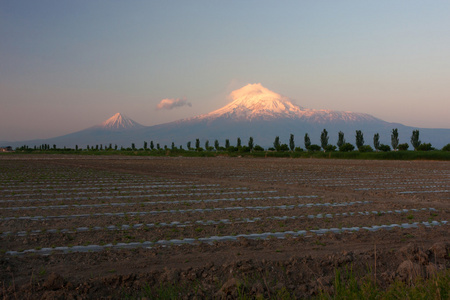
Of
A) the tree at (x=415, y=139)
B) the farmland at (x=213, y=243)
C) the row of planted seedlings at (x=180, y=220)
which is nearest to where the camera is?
the farmland at (x=213, y=243)

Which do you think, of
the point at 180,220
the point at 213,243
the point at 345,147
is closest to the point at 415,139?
the point at 345,147

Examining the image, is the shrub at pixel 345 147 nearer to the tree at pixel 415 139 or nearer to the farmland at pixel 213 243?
the tree at pixel 415 139

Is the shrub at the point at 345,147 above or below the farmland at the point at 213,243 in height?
above

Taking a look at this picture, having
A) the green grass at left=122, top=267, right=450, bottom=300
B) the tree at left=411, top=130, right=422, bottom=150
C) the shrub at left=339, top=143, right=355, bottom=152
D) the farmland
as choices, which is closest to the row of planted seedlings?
the farmland

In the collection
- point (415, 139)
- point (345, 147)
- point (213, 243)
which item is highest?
point (415, 139)

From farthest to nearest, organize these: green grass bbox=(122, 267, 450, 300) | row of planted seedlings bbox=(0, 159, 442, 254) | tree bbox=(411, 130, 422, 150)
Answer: tree bbox=(411, 130, 422, 150)
row of planted seedlings bbox=(0, 159, 442, 254)
green grass bbox=(122, 267, 450, 300)

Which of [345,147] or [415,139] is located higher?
[415,139]

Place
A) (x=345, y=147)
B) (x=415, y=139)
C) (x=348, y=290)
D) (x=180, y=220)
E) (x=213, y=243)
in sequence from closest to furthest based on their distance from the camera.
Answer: (x=348, y=290)
(x=213, y=243)
(x=180, y=220)
(x=345, y=147)
(x=415, y=139)

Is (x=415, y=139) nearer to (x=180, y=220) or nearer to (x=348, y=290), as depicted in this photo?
(x=180, y=220)

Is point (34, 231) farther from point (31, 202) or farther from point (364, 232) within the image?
point (364, 232)

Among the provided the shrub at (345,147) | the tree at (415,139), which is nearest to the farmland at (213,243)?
the shrub at (345,147)

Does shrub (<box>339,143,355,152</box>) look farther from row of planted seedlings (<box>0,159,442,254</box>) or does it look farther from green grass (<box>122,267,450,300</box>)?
green grass (<box>122,267,450,300</box>)

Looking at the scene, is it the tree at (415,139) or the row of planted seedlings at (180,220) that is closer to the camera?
the row of planted seedlings at (180,220)

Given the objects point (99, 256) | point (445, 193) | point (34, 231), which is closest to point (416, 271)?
point (99, 256)
